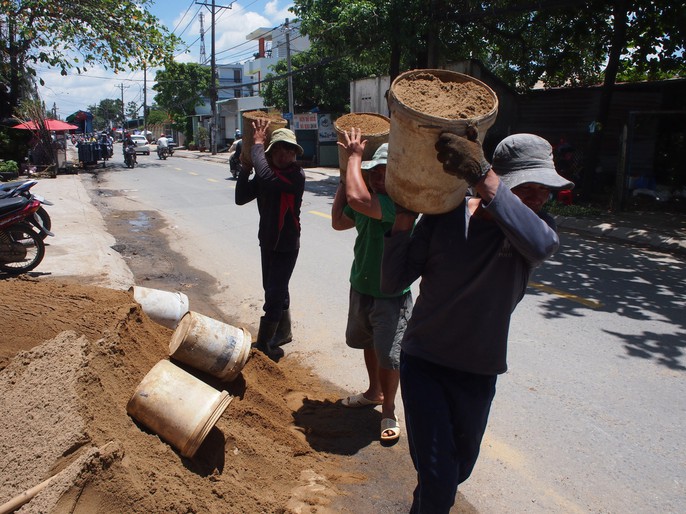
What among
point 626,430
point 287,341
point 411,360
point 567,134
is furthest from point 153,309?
point 567,134

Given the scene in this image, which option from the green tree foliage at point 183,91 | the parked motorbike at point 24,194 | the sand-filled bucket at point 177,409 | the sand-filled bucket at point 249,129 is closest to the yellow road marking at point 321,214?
the parked motorbike at point 24,194

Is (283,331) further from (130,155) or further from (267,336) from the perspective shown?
(130,155)

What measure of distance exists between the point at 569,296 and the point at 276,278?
3784 millimetres

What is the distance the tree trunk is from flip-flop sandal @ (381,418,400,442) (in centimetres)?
1180

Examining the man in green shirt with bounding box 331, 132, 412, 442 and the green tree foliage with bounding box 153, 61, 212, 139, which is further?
the green tree foliage with bounding box 153, 61, 212, 139

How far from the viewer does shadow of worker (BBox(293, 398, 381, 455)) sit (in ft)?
11.3

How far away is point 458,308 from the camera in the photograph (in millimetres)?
2154

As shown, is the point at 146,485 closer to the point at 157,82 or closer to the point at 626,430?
the point at 626,430

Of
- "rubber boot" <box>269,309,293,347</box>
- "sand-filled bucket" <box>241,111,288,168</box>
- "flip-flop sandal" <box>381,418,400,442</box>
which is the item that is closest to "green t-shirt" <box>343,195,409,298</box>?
"flip-flop sandal" <box>381,418,400,442</box>

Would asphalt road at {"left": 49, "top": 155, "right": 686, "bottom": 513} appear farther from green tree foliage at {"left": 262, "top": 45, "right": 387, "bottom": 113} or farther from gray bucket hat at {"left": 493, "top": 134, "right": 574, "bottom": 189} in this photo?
green tree foliage at {"left": 262, "top": 45, "right": 387, "bottom": 113}

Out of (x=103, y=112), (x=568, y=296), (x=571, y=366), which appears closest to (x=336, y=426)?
(x=571, y=366)

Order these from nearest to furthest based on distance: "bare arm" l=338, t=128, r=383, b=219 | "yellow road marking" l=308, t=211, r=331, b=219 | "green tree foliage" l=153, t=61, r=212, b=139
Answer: "bare arm" l=338, t=128, r=383, b=219
"yellow road marking" l=308, t=211, r=331, b=219
"green tree foliage" l=153, t=61, r=212, b=139

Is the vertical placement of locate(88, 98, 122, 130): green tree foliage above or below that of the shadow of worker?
above

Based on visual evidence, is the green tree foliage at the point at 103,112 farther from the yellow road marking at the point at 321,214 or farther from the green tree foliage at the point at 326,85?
the yellow road marking at the point at 321,214
